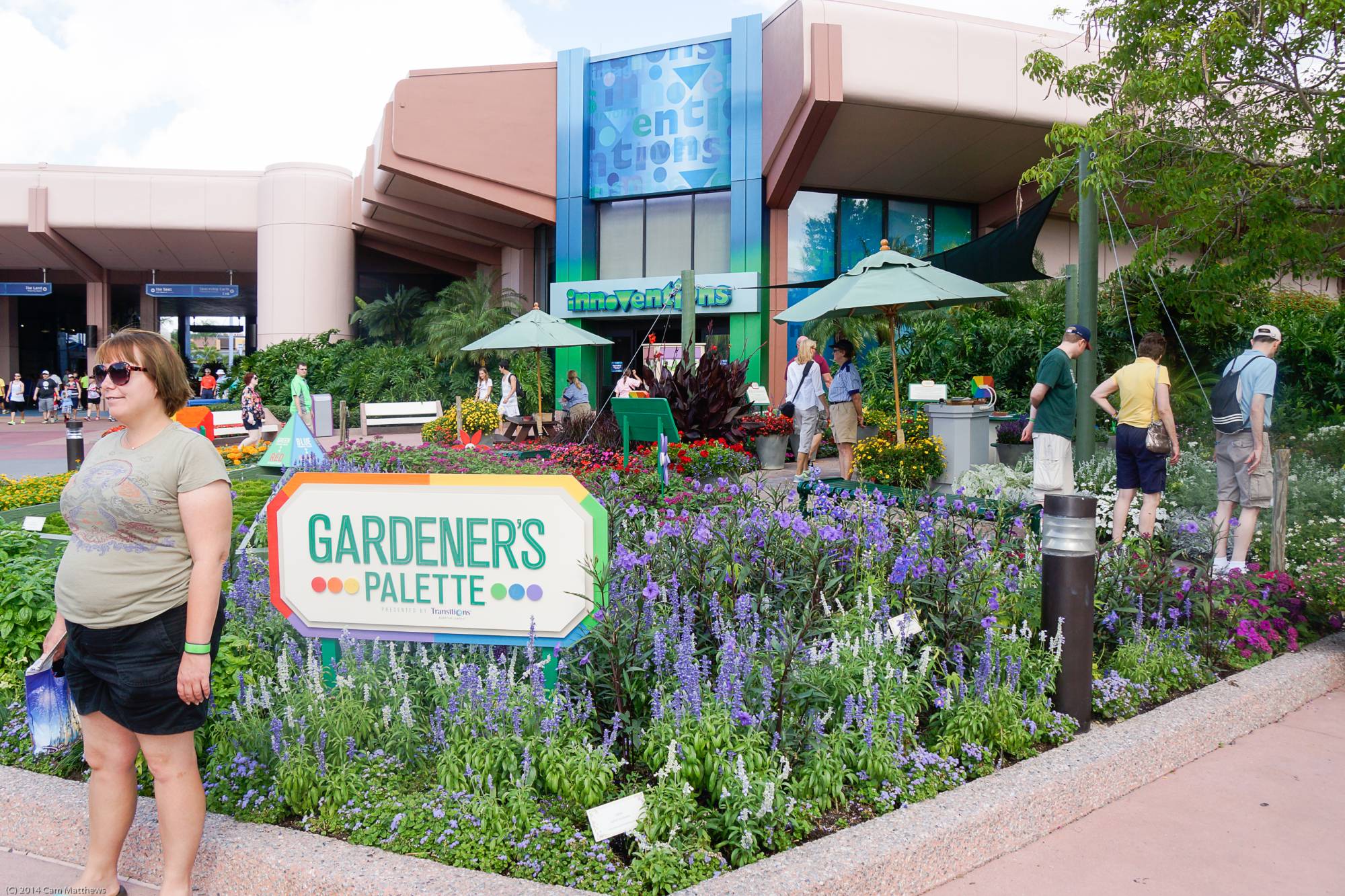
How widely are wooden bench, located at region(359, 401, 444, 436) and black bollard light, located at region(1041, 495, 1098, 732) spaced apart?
17.8 metres

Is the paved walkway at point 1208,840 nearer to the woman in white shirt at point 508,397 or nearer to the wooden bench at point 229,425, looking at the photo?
the woman in white shirt at point 508,397

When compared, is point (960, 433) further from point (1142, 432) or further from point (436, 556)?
point (436, 556)

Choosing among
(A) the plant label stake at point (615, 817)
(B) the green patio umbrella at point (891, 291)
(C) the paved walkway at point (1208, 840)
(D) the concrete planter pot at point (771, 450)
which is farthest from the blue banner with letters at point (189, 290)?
(C) the paved walkway at point (1208, 840)

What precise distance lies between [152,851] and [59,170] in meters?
32.4

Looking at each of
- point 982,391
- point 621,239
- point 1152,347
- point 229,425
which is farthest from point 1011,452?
point 229,425

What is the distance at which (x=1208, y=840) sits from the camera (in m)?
2.93

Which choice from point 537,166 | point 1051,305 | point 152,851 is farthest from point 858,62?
point 152,851

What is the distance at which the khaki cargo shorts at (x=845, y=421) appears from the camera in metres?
10.1

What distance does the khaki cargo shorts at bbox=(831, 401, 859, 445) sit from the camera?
398 inches

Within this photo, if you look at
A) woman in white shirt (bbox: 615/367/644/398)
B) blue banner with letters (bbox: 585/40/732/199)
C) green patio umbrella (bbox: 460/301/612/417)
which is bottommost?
woman in white shirt (bbox: 615/367/644/398)

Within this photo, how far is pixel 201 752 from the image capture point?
3176mm

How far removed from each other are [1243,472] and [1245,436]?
24 centimetres

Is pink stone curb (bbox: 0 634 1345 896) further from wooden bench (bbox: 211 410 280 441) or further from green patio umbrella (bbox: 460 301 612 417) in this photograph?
wooden bench (bbox: 211 410 280 441)

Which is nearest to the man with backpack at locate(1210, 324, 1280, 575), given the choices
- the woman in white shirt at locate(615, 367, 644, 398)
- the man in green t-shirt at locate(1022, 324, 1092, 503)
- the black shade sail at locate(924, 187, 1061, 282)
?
the man in green t-shirt at locate(1022, 324, 1092, 503)
